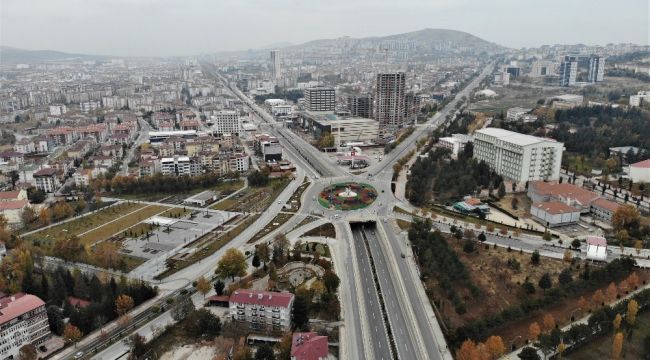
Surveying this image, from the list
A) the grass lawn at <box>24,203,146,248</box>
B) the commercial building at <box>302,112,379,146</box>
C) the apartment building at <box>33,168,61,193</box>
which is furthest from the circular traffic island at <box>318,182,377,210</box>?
the apartment building at <box>33,168,61,193</box>

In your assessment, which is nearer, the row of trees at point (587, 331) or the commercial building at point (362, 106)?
the row of trees at point (587, 331)

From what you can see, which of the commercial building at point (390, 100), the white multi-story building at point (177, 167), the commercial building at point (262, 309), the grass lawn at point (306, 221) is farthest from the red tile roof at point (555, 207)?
the commercial building at point (390, 100)

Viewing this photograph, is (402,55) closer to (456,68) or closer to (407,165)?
(456,68)

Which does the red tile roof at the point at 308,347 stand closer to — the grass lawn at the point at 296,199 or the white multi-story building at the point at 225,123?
the grass lawn at the point at 296,199

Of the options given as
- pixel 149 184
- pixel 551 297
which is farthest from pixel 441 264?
pixel 149 184

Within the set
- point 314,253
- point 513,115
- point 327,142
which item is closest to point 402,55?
point 513,115

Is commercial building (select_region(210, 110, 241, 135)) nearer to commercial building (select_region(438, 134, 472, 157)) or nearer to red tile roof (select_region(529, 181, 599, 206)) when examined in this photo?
commercial building (select_region(438, 134, 472, 157))

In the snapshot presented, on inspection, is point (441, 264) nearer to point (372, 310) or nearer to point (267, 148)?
point (372, 310)
